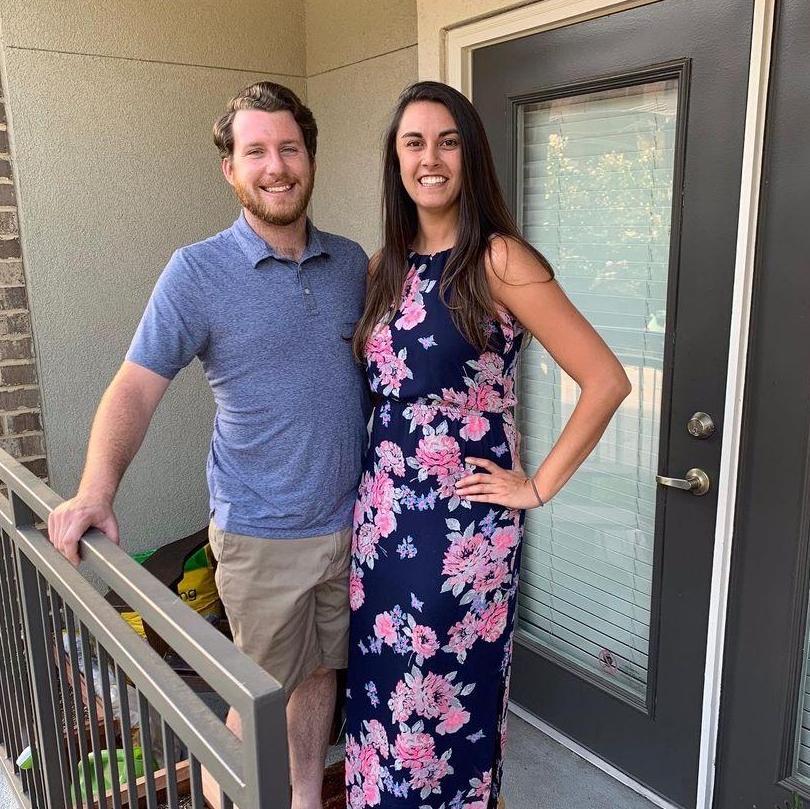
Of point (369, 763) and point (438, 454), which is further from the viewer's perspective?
point (369, 763)

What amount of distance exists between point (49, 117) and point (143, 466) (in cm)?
130

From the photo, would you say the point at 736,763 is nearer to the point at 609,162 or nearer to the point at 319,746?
the point at 319,746

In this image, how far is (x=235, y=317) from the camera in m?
1.66

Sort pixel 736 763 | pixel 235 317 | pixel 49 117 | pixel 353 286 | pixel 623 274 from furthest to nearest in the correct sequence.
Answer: pixel 49 117, pixel 623 274, pixel 736 763, pixel 353 286, pixel 235 317

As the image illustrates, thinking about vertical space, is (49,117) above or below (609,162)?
above

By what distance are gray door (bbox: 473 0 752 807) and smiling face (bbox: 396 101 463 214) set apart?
27.0 inches

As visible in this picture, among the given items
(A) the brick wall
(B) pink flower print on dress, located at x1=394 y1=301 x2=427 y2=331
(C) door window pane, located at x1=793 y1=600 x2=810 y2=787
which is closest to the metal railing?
(B) pink flower print on dress, located at x1=394 y1=301 x2=427 y2=331

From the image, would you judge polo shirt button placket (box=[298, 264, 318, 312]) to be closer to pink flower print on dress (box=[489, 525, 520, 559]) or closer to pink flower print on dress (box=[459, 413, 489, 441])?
pink flower print on dress (box=[459, 413, 489, 441])

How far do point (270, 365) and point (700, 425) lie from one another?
1.05 m

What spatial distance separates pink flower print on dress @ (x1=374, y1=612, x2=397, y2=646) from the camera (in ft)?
5.62

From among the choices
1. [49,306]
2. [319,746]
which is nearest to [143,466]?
[49,306]

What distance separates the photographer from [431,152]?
1588mm

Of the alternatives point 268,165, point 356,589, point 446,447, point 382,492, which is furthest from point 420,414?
point 268,165

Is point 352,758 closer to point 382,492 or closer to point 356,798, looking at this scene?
point 356,798
